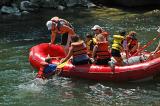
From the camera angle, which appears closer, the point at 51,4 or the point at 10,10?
the point at 10,10

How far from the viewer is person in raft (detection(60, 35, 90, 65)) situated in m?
12.3

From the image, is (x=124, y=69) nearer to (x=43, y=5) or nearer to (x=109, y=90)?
(x=109, y=90)

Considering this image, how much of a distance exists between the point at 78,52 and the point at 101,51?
631 mm

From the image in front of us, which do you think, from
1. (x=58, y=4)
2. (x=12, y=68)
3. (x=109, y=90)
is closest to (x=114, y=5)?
(x=58, y=4)

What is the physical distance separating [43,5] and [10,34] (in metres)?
8.10

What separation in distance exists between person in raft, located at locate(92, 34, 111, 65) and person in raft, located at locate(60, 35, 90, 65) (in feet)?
0.93

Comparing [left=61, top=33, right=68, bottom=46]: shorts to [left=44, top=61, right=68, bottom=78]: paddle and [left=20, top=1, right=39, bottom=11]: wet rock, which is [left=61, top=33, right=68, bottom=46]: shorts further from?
[left=20, top=1, right=39, bottom=11]: wet rock

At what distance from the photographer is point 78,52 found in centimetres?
A: 1235

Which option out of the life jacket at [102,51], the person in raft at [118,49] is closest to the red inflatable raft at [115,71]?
the life jacket at [102,51]

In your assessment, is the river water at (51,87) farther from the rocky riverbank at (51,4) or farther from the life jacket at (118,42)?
the rocky riverbank at (51,4)

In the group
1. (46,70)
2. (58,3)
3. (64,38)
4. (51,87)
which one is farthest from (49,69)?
(58,3)

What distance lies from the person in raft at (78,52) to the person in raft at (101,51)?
285 mm

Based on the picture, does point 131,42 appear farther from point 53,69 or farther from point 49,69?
point 49,69

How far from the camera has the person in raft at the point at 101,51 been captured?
1216cm
